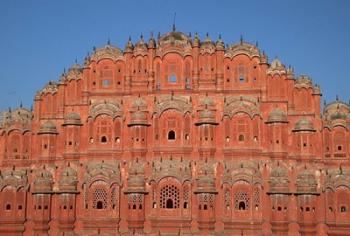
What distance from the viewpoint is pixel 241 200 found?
40719 millimetres

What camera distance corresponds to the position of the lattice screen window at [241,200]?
40.7m

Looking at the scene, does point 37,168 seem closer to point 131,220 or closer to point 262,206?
point 131,220

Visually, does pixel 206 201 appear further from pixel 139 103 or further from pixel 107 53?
pixel 107 53

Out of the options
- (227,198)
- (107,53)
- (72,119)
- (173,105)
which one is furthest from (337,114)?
(72,119)

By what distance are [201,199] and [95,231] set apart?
8363 mm

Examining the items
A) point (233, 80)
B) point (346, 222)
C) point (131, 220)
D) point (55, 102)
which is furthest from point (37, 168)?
point (346, 222)

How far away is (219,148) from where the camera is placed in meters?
41.8

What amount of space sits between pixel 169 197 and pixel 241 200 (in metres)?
5.21

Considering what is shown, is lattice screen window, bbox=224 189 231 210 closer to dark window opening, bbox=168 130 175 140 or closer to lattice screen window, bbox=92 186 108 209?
dark window opening, bbox=168 130 175 140

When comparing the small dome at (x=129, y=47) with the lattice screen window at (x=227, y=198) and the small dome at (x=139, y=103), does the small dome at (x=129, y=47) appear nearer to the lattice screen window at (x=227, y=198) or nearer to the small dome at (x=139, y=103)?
the small dome at (x=139, y=103)

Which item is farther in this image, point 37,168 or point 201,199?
point 37,168

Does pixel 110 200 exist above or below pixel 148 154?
below

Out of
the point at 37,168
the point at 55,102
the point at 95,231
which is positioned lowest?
the point at 95,231

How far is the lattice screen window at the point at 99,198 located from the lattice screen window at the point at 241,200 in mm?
9643
